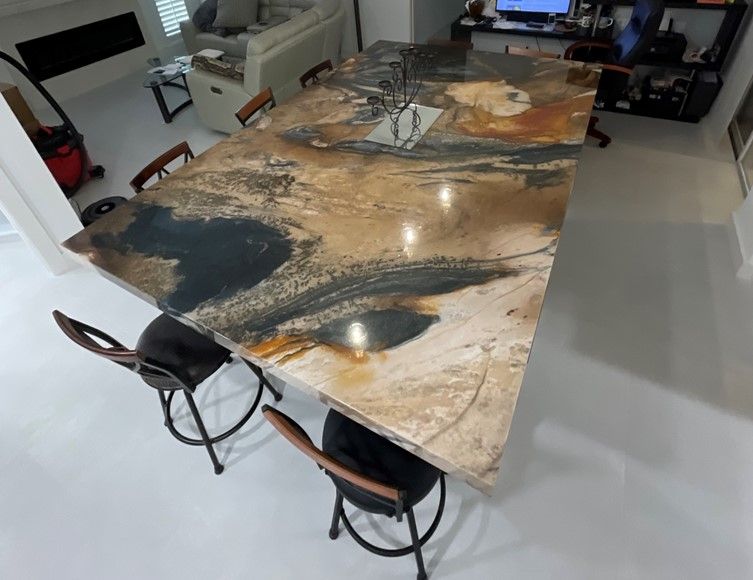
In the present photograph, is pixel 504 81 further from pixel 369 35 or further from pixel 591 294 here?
pixel 369 35

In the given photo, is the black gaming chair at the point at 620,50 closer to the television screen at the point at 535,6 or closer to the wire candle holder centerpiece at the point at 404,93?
the television screen at the point at 535,6

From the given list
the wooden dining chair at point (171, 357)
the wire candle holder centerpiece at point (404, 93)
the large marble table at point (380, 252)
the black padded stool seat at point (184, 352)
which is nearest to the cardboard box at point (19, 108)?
the large marble table at point (380, 252)

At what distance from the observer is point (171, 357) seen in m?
1.52

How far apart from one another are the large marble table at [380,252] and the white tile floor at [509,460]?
2.66 feet

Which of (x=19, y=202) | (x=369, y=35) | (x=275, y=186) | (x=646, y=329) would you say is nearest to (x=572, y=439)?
(x=646, y=329)

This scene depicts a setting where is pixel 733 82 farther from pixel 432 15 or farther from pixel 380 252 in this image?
pixel 380 252

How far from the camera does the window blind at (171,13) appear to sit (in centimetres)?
531

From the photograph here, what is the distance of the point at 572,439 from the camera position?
67.7 inches

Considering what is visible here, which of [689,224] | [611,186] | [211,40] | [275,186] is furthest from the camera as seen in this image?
[211,40]

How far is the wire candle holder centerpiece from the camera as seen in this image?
6.33 ft

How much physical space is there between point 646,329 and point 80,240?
8.15 feet

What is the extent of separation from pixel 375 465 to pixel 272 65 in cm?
303

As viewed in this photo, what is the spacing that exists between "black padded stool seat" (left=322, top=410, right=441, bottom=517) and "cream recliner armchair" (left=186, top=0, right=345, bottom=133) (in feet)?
9.20

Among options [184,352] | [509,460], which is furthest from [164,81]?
[509,460]
